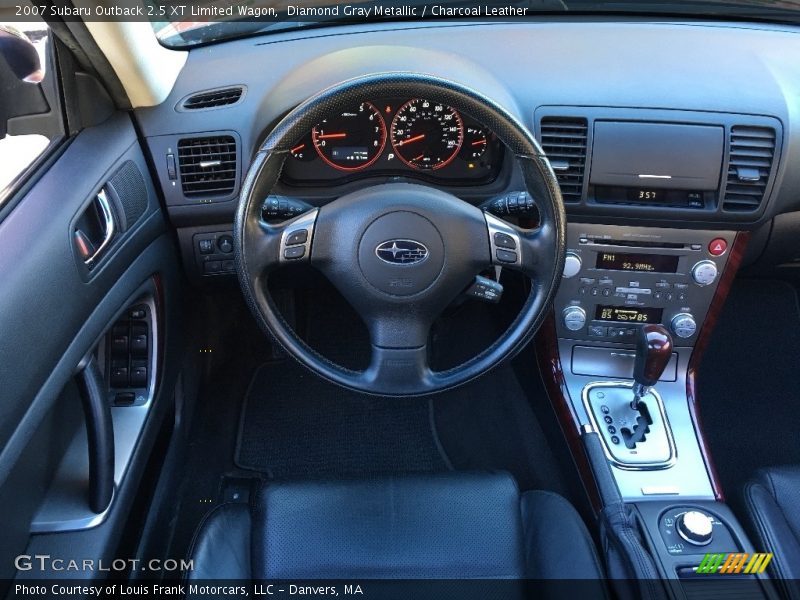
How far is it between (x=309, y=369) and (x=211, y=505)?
33.9 inches

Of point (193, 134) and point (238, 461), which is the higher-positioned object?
point (193, 134)

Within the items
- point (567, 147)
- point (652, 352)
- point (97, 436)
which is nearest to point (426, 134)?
point (567, 147)

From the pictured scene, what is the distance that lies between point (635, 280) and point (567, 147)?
0.44m

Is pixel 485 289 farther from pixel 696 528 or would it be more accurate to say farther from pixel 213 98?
pixel 213 98

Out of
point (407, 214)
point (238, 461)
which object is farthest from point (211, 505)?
point (407, 214)

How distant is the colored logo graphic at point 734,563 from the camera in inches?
57.8

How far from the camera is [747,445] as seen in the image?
239 cm

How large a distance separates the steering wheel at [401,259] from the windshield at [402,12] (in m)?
0.71

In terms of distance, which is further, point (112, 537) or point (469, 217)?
point (112, 537)

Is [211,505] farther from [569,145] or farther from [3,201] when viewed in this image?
[569,145]

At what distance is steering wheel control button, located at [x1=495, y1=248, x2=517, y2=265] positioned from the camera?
1.44 m

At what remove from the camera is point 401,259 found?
4.68 feet

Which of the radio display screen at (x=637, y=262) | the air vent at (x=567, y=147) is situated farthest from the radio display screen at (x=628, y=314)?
the air vent at (x=567, y=147)

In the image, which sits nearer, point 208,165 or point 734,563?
point 734,563
